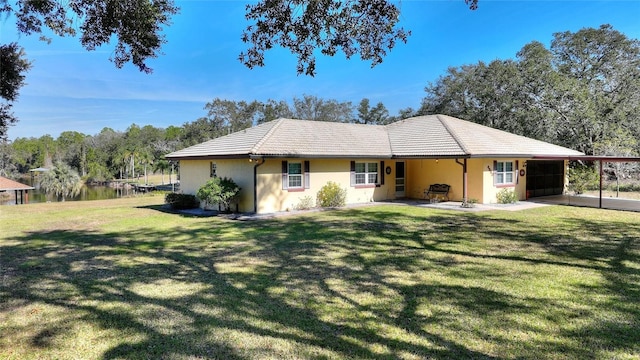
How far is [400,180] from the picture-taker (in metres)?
20.5

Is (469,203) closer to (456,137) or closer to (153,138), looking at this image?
(456,137)

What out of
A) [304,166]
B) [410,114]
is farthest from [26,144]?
[304,166]

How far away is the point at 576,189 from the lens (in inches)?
853

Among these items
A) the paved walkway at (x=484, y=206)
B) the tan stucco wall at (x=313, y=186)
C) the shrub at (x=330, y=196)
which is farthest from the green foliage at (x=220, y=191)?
the shrub at (x=330, y=196)

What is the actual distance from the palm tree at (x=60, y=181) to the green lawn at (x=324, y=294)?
42573 mm

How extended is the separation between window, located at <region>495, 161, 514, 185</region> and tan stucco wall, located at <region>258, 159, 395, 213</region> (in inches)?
204

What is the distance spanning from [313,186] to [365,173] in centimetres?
354

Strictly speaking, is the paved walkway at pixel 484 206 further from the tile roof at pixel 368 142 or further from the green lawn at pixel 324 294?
the green lawn at pixel 324 294

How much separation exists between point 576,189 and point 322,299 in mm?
22302

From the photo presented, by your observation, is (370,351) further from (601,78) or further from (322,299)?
(601,78)

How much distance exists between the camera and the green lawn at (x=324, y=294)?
4.06 meters

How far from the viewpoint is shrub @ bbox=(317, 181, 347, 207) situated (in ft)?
55.1

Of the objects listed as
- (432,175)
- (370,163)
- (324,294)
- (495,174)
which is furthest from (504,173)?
(324,294)

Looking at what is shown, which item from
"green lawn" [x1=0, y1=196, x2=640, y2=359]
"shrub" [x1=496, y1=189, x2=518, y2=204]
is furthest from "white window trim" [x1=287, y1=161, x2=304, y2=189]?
"shrub" [x1=496, y1=189, x2=518, y2=204]
